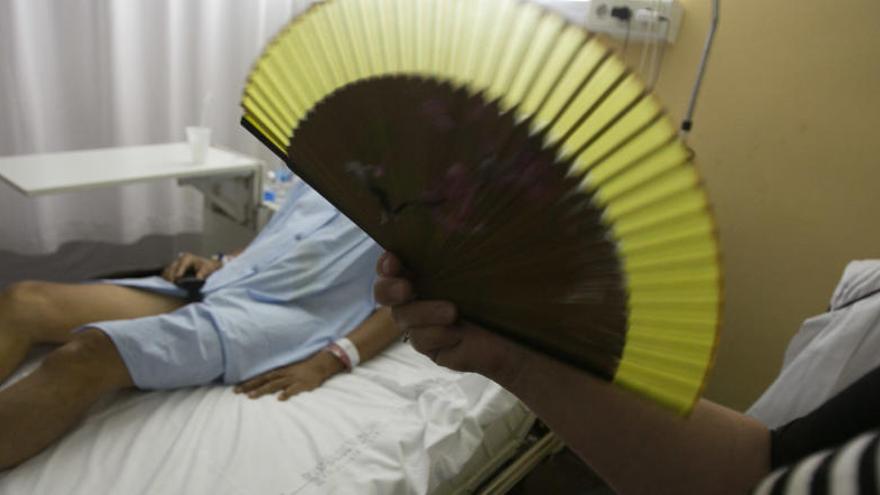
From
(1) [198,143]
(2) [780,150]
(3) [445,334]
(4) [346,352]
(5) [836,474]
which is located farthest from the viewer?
(1) [198,143]

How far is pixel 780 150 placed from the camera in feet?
4.55

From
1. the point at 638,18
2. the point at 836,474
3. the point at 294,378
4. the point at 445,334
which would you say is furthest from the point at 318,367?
the point at 638,18

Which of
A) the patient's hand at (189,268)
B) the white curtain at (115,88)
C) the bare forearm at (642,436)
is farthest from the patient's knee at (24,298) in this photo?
the bare forearm at (642,436)

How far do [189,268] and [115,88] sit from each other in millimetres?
914

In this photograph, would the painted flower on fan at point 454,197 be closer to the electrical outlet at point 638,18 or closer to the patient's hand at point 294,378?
the patient's hand at point 294,378

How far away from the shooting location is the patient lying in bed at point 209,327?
963mm

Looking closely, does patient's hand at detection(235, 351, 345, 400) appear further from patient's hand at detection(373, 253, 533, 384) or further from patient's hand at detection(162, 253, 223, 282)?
patient's hand at detection(373, 253, 533, 384)

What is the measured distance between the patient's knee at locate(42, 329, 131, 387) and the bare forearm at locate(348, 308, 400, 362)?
0.50m

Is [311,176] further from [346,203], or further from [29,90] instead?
[29,90]

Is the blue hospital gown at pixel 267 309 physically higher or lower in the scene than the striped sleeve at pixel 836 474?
lower

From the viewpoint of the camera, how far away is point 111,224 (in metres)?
2.11

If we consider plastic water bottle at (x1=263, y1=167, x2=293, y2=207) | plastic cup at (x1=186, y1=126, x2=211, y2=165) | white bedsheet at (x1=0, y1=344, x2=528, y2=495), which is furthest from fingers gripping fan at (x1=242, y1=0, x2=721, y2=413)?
plastic water bottle at (x1=263, y1=167, x2=293, y2=207)

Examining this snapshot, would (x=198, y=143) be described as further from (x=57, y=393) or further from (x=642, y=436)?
(x=642, y=436)

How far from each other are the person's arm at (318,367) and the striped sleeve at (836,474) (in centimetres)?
94
